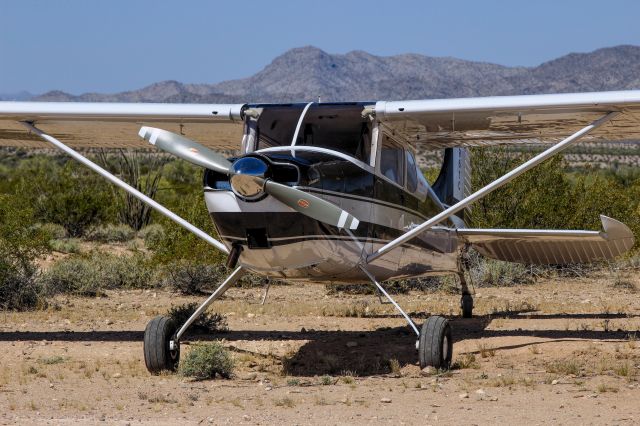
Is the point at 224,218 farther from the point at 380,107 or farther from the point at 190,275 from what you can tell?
the point at 190,275

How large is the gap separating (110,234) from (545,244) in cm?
1634

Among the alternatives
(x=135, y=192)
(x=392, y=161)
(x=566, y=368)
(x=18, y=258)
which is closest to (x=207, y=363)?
(x=135, y=192)

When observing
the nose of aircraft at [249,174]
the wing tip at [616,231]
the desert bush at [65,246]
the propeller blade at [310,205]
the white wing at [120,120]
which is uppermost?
the white wing at [120,120]

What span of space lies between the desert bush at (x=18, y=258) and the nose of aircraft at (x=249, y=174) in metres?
8.07

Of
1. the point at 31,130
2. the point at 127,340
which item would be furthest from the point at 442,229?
the point at 31,130

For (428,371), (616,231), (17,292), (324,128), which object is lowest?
(17,292)

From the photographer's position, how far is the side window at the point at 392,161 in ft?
34.8

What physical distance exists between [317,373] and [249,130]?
102 inches

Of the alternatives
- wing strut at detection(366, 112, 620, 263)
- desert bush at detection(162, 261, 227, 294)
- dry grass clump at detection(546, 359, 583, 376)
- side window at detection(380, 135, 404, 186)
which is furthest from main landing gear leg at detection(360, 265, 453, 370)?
desert bush at detection(162, 261, 227, 294)

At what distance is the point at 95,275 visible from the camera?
→ 717 inches

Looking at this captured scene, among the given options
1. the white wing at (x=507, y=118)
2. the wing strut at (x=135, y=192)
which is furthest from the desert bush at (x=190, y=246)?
the white wing at (x=507, y=118)

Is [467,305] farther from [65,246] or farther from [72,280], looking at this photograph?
[65,246]

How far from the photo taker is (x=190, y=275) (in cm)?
1839

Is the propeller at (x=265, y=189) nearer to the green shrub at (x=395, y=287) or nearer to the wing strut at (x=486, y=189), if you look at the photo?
the wing strut at (x=486, y=189)
